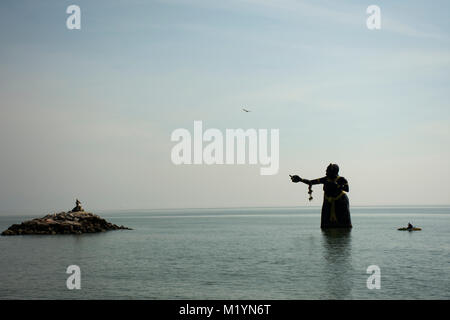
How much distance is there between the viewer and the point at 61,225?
268ft

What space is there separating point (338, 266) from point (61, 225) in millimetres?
58546

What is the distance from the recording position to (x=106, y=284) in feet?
108

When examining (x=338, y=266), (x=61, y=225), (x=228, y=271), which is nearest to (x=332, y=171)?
(x=338, y=266)

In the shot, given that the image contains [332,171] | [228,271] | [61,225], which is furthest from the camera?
[61,225]

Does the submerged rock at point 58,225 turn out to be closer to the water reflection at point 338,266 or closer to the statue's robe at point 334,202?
the statue's robe at point 334,202

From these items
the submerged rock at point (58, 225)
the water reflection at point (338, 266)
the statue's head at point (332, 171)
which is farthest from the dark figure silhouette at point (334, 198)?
the submerged rock at point (58, 225)

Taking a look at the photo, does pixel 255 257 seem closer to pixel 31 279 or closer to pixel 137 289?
pixel 137 289

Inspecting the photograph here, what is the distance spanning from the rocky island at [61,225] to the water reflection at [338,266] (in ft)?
153

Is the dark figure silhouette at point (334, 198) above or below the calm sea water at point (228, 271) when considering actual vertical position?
above

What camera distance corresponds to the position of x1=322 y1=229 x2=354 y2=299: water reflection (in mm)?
29172

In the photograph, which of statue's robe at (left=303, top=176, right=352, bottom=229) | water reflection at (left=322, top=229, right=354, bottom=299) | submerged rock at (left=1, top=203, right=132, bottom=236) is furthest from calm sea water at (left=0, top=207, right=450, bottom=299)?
submerged rock at (left=1, top=203, right=132, bottom=236)

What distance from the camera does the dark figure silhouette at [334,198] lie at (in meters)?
64.4

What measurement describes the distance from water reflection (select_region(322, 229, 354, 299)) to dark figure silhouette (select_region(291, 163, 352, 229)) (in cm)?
233

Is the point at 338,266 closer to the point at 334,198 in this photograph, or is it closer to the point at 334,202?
the point at 334,198
